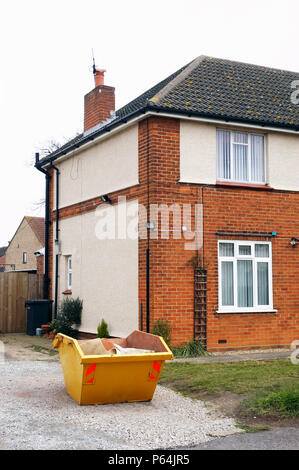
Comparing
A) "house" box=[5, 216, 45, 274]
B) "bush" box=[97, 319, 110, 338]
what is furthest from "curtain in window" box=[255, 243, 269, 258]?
"house" box=[5, 216, 45, 274]

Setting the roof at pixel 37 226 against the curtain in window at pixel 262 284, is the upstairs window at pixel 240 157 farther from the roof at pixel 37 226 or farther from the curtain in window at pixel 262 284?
the roof at pixel 37 226

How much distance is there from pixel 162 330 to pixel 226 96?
21.1 ft

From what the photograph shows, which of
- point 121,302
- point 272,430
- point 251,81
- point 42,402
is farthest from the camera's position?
point 251,81

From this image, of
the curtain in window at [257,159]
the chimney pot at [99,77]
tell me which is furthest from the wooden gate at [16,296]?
the curtain in window at [257,159]

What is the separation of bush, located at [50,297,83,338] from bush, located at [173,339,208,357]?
4.49 meters

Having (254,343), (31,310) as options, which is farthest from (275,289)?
(31,310)

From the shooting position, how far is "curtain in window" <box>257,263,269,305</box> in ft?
47.5

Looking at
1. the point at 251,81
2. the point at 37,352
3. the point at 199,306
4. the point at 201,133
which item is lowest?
the point at 37,352

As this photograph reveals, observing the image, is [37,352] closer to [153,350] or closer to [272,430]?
[153,350]

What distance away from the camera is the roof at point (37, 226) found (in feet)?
131

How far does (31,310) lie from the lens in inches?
717

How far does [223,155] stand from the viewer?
14.4m
